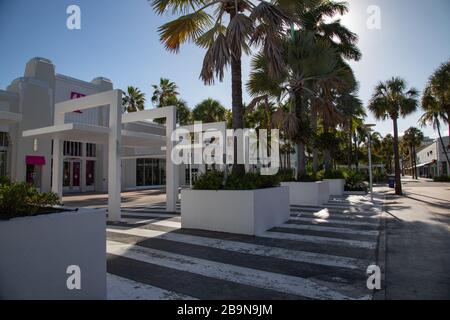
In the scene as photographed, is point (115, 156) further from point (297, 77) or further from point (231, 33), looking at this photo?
point (297, 77)

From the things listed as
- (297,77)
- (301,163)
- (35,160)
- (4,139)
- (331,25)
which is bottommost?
(301,163)

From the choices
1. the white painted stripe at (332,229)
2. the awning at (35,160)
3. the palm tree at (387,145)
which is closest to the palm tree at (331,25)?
the white painted stripe at (332,229)

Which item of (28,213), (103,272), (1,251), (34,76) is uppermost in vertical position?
(34,76)

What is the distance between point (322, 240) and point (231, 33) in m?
5.73

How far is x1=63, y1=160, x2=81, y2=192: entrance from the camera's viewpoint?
1036 inches

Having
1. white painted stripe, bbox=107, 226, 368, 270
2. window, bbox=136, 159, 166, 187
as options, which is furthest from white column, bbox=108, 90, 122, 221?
window, bbox=136, 159, 166, 187

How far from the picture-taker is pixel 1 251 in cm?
284

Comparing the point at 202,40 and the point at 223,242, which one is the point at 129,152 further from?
the point at 223,242

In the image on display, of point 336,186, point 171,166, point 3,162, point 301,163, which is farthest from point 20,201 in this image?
point 3,162

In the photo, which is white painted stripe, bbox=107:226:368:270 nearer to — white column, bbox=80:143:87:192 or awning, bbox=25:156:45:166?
awning, bbox=25:156:45:166

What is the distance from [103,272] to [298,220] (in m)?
7.41

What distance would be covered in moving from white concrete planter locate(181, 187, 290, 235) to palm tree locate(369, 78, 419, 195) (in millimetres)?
14508

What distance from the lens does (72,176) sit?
2684cm
